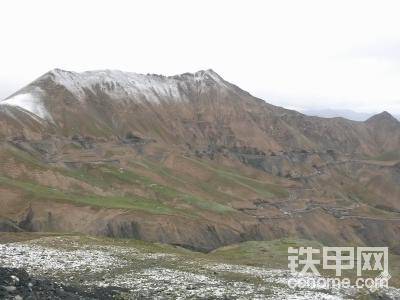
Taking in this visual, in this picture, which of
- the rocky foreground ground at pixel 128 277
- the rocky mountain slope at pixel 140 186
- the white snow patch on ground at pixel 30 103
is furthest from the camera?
the white snow patch on ground at pixel 30 103

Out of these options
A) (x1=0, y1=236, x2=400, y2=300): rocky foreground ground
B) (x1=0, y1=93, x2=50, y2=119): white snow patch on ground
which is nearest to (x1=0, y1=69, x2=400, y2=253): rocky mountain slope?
(x1=0, y1=93, x2=50, y2=119): white snow patch on ground

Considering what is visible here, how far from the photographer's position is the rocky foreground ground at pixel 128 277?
24.1 metres

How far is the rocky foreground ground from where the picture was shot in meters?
24.1

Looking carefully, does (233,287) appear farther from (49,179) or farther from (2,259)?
(49,179)

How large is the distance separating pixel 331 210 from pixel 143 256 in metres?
124

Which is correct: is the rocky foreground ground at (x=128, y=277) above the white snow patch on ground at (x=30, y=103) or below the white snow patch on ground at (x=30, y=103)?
below

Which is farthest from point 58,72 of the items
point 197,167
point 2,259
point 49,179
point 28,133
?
point 2,259

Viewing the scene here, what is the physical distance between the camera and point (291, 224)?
13388cm

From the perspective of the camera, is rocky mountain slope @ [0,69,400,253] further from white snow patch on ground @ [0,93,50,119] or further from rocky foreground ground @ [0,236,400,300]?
rocky foreground ground @ [0,236,400,300]

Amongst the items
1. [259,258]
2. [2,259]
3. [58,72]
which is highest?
[58,72]

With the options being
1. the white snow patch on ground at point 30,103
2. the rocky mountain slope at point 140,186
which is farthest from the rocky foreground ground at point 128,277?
the white snow patch on ground at point 30,103

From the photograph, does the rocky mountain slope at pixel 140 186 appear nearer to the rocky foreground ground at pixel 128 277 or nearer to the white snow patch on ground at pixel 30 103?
the white snow patch on ground at pixel 30 103

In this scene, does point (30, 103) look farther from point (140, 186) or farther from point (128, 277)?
point (128, 277)

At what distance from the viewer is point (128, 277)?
Answer: 31422mm
